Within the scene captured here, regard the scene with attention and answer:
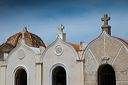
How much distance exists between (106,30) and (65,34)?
6.36 m

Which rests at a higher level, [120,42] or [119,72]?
[120,42]

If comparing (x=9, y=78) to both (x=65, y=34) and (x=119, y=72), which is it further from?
(x=119, y=72)

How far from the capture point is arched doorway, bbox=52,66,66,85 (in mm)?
36641

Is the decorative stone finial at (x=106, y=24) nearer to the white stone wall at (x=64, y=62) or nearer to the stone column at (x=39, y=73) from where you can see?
the white stone wall at (x=64, y=62)

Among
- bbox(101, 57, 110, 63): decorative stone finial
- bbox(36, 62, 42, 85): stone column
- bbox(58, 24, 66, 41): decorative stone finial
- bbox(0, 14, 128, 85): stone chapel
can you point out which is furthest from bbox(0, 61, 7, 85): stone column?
bbox(101, 57, 110, 63): decorative stone finial

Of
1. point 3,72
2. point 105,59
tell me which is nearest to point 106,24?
point 105,59

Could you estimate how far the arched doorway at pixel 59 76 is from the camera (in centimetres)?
3664

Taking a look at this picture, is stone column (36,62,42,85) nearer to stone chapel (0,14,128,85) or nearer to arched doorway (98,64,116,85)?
stone chapel (0,14,128,85)

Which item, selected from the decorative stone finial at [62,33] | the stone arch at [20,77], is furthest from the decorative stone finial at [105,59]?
the stone arch at [20,77]

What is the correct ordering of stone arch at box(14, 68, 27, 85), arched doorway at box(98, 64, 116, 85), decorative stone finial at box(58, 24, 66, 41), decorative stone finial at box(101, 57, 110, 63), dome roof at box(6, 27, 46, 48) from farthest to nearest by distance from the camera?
dome roof at box(6, 27, 46, 48) < stone arch at box(14, 68, 27, 85) < decorative stone finial at box(58, 24, 66, 41) < arched doorway at box(98, 64, 116, 85) < decorative stone finial at box(101, 57, 110, 63)

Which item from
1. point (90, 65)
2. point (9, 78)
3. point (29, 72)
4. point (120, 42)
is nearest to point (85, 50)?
point (90, 65)

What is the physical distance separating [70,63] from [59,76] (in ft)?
12.7

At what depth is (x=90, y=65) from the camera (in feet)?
110

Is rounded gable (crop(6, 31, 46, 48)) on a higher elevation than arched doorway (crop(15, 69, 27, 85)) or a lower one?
higher
